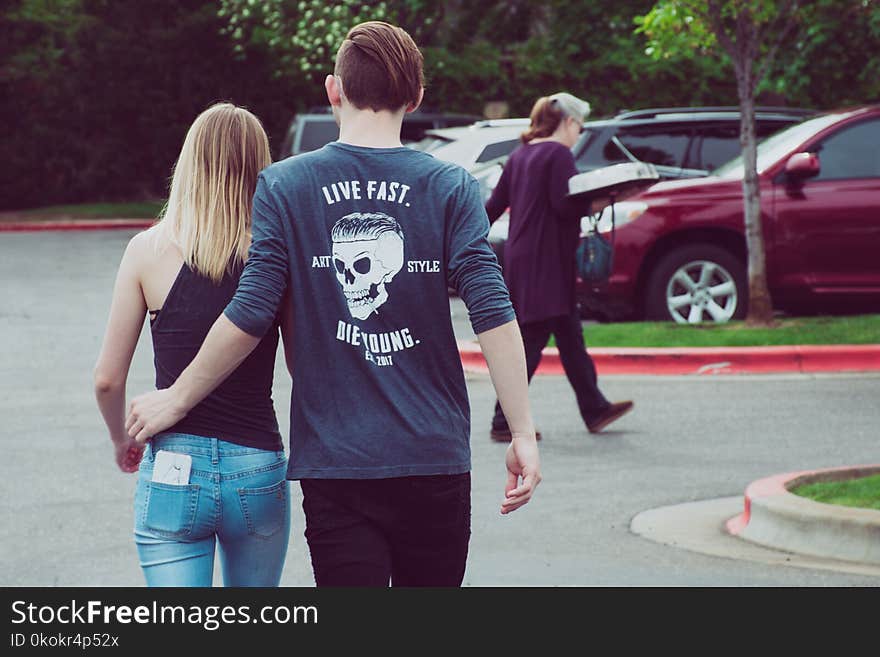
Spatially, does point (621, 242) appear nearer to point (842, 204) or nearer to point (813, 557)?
point (842, 204)

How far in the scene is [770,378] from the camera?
11359mm

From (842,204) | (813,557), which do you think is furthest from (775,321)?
(813,557)

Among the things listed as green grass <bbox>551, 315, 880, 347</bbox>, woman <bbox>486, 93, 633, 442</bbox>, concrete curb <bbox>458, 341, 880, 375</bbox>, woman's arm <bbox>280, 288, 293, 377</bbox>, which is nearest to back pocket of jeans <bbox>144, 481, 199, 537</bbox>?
woman's arm <bbox>280, 288, 293, 377</bbox>

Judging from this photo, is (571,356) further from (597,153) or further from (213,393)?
(597,153)

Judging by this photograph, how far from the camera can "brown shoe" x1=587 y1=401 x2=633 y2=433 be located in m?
9.19

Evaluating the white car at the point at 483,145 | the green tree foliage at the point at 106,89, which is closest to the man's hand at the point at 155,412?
the white car at the point at 483,145

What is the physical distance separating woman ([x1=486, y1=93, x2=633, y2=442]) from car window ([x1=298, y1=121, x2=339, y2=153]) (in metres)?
13.9

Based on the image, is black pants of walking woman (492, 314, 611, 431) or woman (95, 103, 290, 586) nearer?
woman (95, 103, 290, 586)

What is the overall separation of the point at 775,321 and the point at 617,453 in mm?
4572

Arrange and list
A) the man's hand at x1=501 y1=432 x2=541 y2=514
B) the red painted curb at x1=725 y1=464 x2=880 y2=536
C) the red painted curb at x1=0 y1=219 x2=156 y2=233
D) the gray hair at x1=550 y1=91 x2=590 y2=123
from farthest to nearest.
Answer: the red painted curb at x1=0 y1=219 x2=156 y2=233 < the gray hair at x1=550 y1=91 x2=590 y2=123 < the red painted curb at x1=725 y1=464 x2=880 y2=536 < the man's hand at x1=501 y1=432 x2=541 y2=514

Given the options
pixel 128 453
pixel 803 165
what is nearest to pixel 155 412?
pixel 128 453

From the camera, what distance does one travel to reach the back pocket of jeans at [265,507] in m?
3.69

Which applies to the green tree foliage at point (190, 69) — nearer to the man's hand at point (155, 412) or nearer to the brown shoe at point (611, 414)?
the brown shoe at point (611, 414)

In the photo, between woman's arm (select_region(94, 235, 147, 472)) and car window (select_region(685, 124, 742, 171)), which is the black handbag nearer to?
woman's arm (select_region(94, 235, 147, 472))
